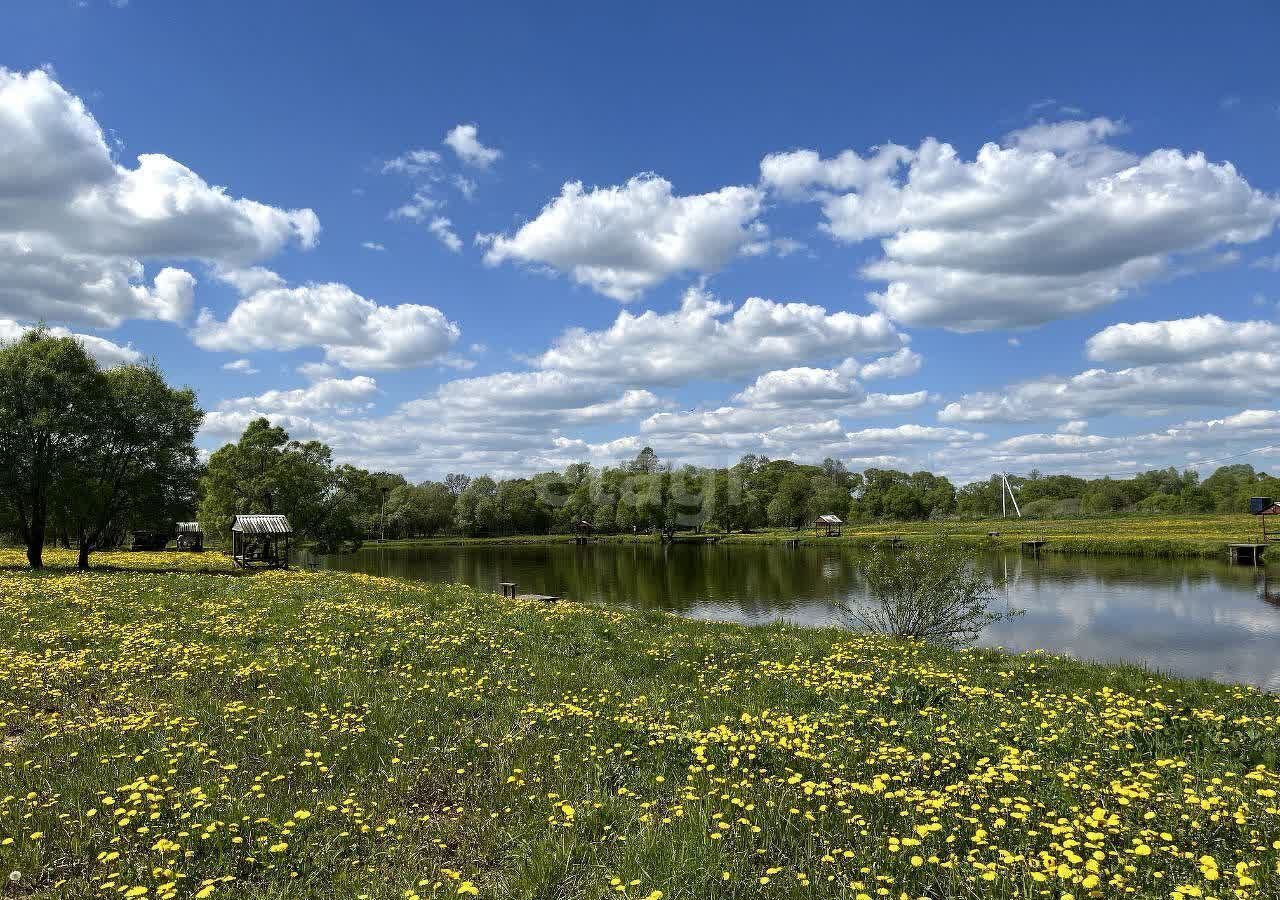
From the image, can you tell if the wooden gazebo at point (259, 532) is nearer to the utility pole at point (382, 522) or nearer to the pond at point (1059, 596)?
the pond at point (1059, 596)

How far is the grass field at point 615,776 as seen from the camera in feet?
18.6

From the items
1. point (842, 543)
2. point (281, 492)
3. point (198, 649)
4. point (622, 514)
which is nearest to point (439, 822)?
point (198, 649)

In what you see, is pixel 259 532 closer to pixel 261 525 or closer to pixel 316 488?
pixel 261 525

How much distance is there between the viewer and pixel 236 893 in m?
5.53

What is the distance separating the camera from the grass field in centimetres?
566

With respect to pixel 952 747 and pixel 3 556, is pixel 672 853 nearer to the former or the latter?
pixel 952 747

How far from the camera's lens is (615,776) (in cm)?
785

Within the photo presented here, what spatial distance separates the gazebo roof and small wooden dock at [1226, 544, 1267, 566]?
70.1m

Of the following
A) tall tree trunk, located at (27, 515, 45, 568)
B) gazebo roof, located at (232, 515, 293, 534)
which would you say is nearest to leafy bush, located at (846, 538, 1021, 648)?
gazebo roof, located at (232, 515, 293, 534)

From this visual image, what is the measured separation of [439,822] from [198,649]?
951cm

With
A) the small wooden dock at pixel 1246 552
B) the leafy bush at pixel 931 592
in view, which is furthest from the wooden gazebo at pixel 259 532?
the small wooden dock at pixel 1246 552

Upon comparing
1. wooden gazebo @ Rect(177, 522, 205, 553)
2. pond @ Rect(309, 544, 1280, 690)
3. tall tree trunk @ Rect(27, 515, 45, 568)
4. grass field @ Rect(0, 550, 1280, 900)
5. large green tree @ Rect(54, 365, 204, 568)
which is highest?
large green tree @ Rect(54, 365, 204, 568)

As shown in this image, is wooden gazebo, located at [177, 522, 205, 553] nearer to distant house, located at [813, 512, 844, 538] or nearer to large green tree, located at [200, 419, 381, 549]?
large green tree, located at [200, 419, 381, 549]

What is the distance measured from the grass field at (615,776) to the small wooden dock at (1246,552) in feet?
189
